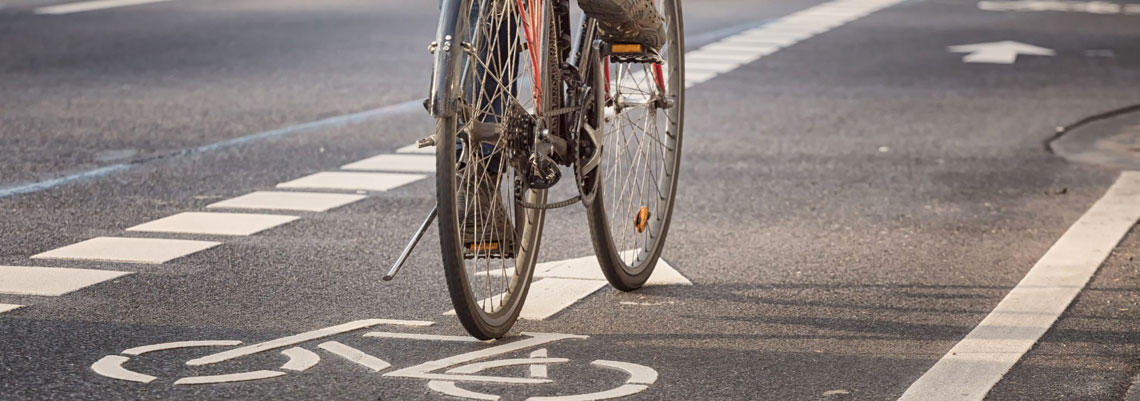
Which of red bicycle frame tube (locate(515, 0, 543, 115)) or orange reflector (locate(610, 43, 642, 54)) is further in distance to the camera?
orange reflector (locate(610, 43, 642, 54))

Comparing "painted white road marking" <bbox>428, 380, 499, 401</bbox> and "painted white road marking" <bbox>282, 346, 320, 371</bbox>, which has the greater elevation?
"painted white road marking" <bbox>282, 346, 320, 371</bbox>

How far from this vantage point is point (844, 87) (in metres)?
12.5

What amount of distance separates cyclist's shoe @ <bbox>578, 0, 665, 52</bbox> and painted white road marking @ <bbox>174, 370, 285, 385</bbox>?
57.0 inches

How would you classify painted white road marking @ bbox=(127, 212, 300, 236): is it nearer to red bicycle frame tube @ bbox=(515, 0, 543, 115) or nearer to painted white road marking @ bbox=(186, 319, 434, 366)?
painted white road marking @ bbox=(186, 319, 434, 366)

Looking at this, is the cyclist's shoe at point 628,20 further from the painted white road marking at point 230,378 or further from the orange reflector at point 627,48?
the painted white road marking at point 230,378

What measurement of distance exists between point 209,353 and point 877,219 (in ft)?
11.2

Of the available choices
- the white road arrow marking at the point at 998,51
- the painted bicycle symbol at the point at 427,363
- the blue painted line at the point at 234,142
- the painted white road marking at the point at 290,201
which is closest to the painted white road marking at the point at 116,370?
the painted bicycle symbol at the point at 427,363

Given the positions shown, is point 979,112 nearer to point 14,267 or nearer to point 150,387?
point 14,267

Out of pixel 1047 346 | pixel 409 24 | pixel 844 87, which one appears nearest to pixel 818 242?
pixel 1047 346

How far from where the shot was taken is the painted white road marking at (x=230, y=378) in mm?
4270

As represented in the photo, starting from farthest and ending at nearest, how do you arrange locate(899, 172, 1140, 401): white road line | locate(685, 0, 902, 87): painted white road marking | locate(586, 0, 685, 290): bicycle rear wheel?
locate(685, 0, 902, 87): painted white road marking, locate(586, 0, 685, 290): bicycle rear wheel, locate(899, 172, 1140, 401): white road line

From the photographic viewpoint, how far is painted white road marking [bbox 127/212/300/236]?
6535mm

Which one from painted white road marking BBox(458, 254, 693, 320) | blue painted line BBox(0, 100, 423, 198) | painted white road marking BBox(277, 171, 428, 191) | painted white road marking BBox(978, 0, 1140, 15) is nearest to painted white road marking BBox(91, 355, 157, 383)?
painted white road marking BBox(458, 254, 693, 320)

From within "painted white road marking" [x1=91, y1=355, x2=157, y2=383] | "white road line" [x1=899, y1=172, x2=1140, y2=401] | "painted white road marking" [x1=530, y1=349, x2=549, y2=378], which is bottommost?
"white road line" [x1=899, y1=172, x2=1140, y2=401]
